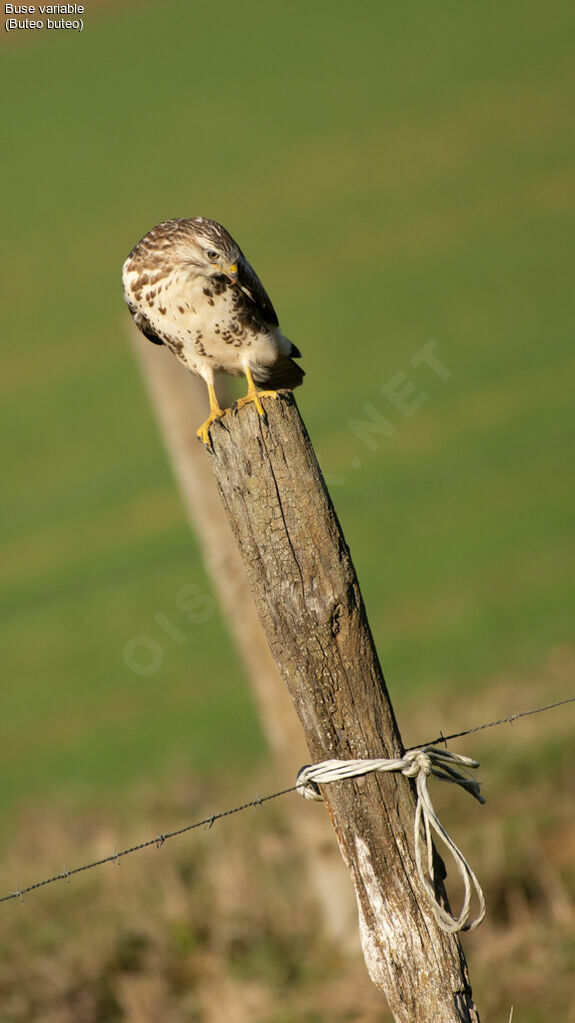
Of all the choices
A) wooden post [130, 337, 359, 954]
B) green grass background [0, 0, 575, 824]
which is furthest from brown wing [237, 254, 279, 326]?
green grass background [0, 0, 575, 824]

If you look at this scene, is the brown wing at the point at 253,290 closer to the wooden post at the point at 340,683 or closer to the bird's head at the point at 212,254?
the bird's head at the point at 212,254

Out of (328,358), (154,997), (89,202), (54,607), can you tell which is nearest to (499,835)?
(154,997)

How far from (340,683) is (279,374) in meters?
2.09

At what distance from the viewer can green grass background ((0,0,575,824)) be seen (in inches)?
465

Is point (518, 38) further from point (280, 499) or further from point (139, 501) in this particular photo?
point (280, 499)

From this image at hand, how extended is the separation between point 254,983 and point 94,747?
Result: 5.40 m

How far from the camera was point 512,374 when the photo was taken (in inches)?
750

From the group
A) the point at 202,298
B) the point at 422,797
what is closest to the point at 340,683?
the point at 422,797

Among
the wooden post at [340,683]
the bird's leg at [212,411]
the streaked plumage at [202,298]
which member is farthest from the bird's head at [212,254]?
the wooden post at [340,683]

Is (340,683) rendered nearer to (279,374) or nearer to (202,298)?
(202,298)

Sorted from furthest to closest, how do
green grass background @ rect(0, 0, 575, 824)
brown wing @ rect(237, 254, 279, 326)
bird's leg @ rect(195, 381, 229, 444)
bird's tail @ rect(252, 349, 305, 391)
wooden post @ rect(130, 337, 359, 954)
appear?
green grass background @ rect(0, 0, 575, 824), wooden post @ rect(130, 337, 359, 954), bird's tail @ rect(252, 349, 305, 391), brown wing @ rect(237, 254, 279, 326), bird's leg @ rect(195, 381, 229, 444)

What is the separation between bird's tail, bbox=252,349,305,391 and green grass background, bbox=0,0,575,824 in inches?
192

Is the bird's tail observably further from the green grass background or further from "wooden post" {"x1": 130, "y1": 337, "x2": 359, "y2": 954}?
the green grass background

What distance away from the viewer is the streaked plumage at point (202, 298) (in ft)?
13.2
